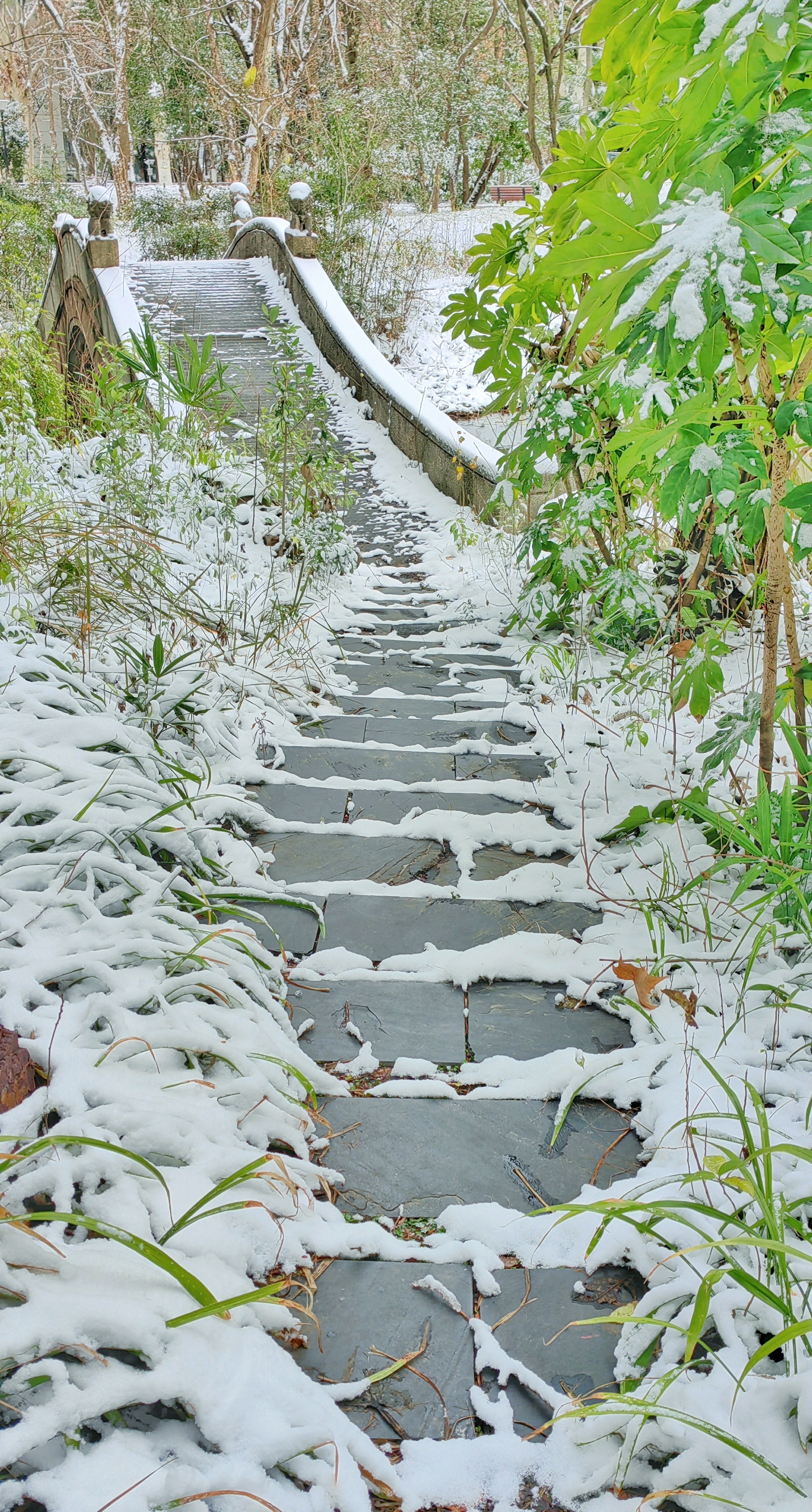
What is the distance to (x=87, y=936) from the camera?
5.43 ft

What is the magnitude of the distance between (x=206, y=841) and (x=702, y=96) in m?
1.57

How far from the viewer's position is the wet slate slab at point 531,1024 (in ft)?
6.01

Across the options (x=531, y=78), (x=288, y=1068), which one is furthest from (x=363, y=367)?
(x=288, y=1068)

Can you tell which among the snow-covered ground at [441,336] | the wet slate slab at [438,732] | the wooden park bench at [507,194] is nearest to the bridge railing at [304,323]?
the snow-covered ground at [441,336]

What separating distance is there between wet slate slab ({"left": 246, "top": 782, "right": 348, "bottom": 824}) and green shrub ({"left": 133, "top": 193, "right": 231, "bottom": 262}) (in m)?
13.3

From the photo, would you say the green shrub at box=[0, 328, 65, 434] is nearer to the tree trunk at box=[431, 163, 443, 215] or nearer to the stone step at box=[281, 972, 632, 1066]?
the stone step at box=[281, 972, 632, 1066]

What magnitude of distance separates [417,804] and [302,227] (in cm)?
986

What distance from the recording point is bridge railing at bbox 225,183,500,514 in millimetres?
6168

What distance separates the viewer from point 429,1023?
74.4 inches

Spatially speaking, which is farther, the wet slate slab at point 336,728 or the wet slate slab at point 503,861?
the wet slate slab at point 336,728

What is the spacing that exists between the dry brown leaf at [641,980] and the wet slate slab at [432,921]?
0.27 meters

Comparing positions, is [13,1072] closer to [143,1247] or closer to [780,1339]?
[143,1247]

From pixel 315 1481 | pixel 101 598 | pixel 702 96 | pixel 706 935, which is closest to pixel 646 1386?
pixel 315 1481

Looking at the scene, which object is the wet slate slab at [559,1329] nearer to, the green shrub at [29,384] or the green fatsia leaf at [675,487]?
the green fatsia leaf at [675,487]
